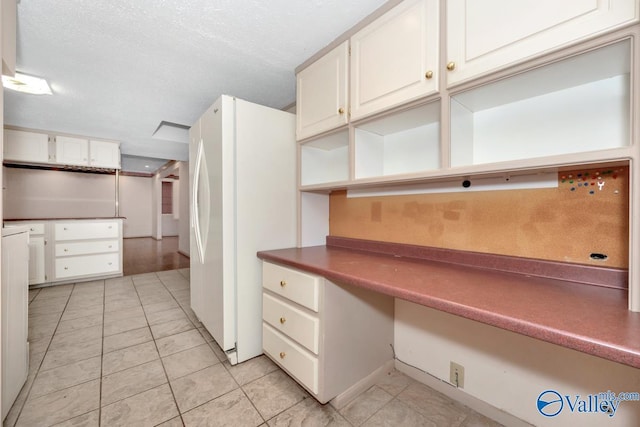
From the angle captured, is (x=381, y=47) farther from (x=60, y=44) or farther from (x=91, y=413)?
(x=91, y=413)

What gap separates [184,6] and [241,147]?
0.81 metres

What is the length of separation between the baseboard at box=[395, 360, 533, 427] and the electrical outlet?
0.03 meters

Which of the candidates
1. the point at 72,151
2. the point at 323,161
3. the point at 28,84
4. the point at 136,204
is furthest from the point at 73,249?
the point at 136,204

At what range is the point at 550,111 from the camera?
1106mm

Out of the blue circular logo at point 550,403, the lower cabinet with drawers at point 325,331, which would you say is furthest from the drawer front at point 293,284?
the blue circular logo at point 550,403

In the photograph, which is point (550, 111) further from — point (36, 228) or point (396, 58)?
point (36, 228)

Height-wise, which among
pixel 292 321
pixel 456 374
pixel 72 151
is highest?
pixel 72 151

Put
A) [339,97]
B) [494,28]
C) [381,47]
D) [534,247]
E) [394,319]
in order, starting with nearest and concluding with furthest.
Answer: [494,28] → [534,247] → [381,47] → [339,97] → [394,319]

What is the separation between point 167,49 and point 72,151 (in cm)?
341

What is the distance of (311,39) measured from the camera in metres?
1.69

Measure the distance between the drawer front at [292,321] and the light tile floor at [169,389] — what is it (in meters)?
0.36

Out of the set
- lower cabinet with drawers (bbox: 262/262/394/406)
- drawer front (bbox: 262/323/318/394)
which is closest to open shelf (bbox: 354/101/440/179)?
lower cabinet with drawers (bbox: 262/262/394/406)

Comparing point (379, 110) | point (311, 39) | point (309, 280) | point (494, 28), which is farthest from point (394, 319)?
point (311, 39)

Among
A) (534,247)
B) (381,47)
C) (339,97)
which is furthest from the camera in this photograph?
(339,97)
